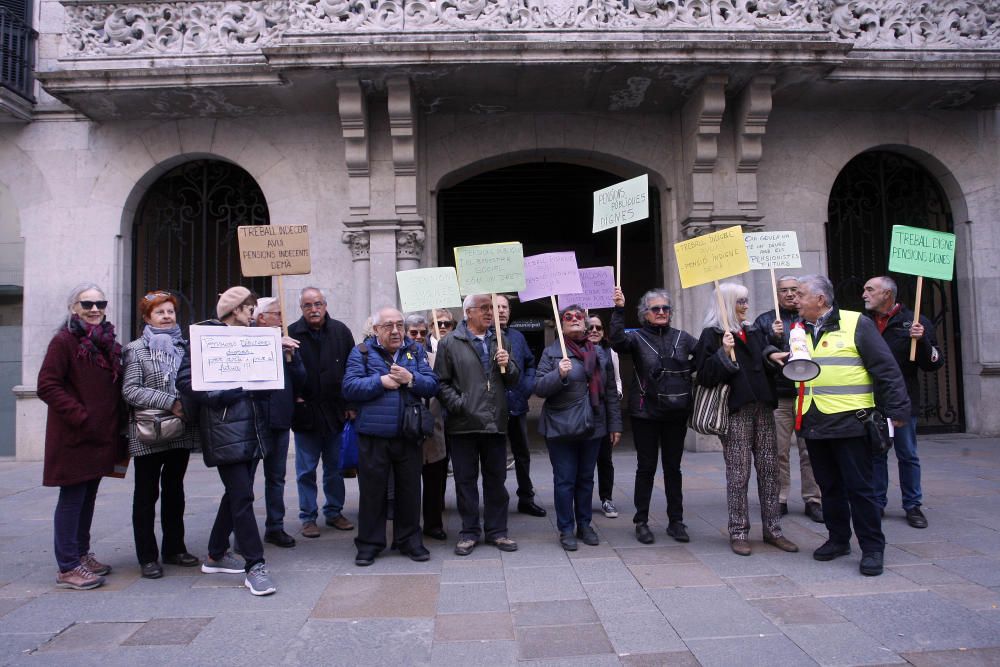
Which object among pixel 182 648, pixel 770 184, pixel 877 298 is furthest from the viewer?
pixel 770 184

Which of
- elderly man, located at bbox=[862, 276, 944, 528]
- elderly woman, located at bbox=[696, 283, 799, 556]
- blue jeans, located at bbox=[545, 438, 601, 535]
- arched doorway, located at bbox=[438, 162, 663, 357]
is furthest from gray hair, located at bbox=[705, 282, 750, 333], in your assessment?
arched doorway, located at bbox=[438, 162, 663, 357]

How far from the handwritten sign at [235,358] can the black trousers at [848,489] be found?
364 cm

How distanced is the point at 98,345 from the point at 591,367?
3316mm

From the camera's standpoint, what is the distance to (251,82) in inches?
348

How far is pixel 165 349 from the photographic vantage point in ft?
14.7

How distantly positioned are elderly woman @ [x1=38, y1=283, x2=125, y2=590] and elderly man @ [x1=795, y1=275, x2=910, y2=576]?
451 cm

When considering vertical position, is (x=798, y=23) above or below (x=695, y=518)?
above

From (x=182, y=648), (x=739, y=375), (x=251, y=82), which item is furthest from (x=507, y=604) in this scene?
(x=251, y=82)

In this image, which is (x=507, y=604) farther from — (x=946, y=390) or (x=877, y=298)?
(x=946, y=390)

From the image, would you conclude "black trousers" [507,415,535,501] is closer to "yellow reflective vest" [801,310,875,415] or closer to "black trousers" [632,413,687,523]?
"black trousers" [632,413,687,523]

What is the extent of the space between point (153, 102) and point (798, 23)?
852 cm

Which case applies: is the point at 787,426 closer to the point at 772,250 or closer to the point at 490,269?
the point at 772,250

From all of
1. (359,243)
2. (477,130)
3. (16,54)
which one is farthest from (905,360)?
(16,54)

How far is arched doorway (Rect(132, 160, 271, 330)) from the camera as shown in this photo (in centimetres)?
1027
